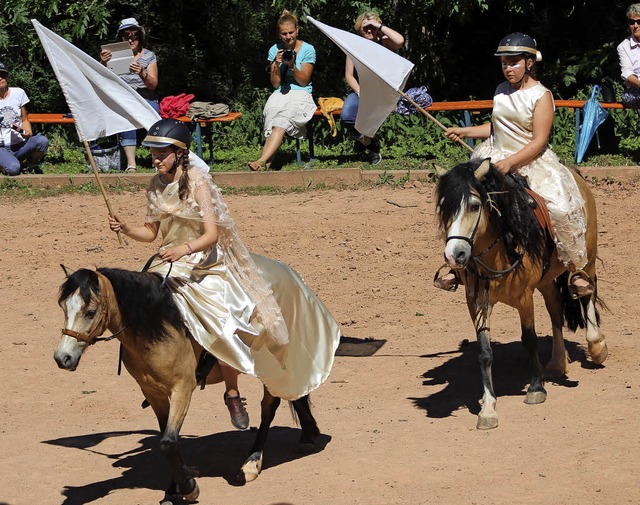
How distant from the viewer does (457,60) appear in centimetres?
1975

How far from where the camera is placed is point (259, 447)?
329 inches

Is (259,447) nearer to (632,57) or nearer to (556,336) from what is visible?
(556,336)

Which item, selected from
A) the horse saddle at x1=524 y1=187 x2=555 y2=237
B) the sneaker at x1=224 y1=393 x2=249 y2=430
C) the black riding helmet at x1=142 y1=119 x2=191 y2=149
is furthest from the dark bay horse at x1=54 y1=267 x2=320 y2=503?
the horse saddle at x1=524 y1=187 x2=555 y2=237

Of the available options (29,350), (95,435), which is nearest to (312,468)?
(95,435)

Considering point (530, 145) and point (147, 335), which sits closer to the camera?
point (147, 335)

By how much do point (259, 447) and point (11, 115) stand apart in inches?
354

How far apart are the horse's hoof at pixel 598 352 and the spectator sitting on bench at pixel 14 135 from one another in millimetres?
8556

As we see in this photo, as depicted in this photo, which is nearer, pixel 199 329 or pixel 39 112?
pixel 199 329

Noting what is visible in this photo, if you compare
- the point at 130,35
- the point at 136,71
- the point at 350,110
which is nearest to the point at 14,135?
the point at 136,71

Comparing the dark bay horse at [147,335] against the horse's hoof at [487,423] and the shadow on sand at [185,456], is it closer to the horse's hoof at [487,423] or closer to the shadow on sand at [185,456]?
→ the shadow on sand at [185,456]

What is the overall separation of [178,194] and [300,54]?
787cm

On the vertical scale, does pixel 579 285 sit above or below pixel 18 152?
above

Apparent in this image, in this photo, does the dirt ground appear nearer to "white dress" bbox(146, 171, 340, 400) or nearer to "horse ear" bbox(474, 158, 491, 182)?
"white dress" bbox(146, 171, 340, 400)

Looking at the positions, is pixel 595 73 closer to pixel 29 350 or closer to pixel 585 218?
pixel 585 218
